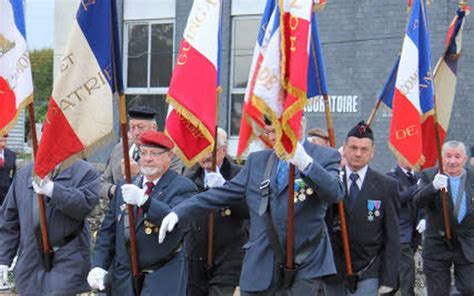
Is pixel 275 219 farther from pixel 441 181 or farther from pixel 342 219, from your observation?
pixel 441 181

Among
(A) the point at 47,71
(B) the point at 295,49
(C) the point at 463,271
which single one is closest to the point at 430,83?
(C) the point at 463,271

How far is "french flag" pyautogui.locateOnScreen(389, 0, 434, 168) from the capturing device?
841 cm

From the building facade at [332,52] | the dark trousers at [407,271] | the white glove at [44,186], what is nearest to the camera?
the white glove at [44,186]

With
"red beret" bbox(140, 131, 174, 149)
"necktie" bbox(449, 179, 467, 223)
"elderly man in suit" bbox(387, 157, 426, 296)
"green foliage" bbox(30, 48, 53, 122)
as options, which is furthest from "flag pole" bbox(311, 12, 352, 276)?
"green foliage" bbox(30, 48, 53, 122)

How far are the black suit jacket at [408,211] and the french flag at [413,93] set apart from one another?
1875mm

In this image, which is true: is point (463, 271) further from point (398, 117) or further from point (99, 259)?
point (99, 259)

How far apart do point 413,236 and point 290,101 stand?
5303 millimetres

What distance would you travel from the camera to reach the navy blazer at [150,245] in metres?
6.53

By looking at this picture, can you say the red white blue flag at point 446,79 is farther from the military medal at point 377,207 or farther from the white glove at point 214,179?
the white glove at point 214,179

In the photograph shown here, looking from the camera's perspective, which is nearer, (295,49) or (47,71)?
(295,49)

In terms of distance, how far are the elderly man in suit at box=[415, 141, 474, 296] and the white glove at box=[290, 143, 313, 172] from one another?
10.4 feet

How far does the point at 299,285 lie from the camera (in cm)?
627

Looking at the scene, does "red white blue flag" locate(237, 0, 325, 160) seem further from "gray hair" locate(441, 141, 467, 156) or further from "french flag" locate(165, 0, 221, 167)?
"gray hair" locate(441, 141, 467, 156)

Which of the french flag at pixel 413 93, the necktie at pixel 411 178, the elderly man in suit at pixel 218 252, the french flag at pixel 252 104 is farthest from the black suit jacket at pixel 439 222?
the french flag at pixel 252 104
